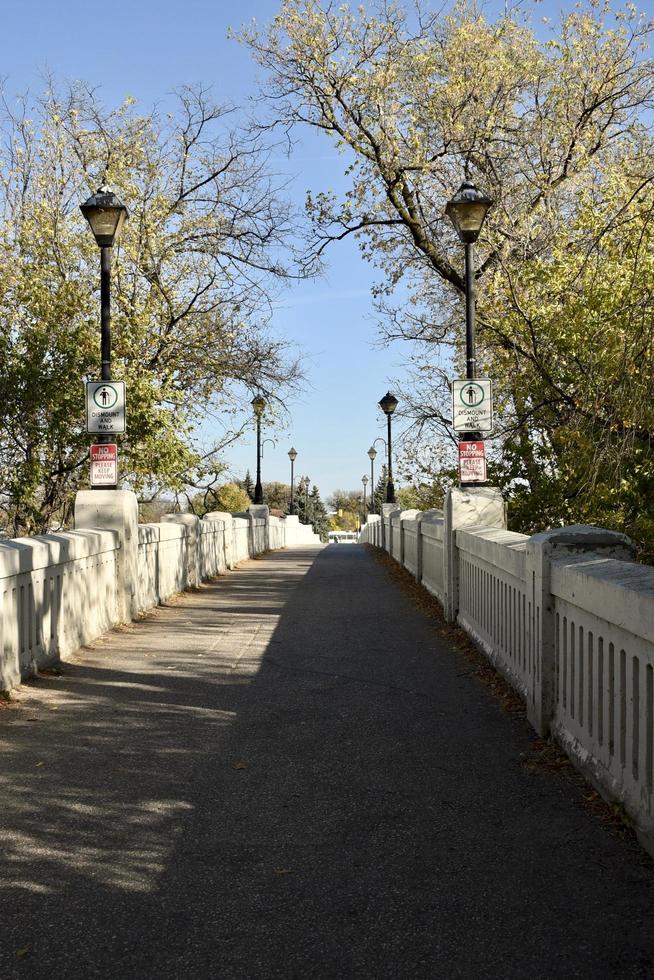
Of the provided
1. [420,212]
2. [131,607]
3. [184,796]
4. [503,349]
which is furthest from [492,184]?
[184,796]

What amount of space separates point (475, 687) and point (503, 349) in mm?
11856

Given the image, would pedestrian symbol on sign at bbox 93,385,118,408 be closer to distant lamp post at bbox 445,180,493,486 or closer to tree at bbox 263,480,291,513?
distant lamp post at bbox 445,180,493,486

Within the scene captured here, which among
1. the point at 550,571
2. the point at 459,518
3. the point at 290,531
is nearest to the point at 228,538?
the point at 459,518

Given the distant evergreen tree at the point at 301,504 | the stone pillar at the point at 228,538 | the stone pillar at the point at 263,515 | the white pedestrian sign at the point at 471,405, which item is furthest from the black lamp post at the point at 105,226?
the distant evergreen tree at the point at 301,504

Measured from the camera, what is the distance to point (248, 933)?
374cm

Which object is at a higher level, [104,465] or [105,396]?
[105,396]

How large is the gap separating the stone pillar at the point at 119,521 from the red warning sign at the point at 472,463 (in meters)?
4.49

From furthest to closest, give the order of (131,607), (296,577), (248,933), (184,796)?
1. (296,577)
2. (131,607)
3. (184,796)
4. (248,933)

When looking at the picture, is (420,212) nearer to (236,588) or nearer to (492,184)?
(492,184)

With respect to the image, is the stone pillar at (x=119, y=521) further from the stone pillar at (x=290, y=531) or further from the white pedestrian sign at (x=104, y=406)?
the stone pillar at (x=290, y=531)

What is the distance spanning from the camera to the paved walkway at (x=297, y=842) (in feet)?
11.8

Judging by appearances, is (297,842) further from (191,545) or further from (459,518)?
(191,545)

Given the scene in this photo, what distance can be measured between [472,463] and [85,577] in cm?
547

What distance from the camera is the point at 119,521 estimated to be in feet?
43.9
